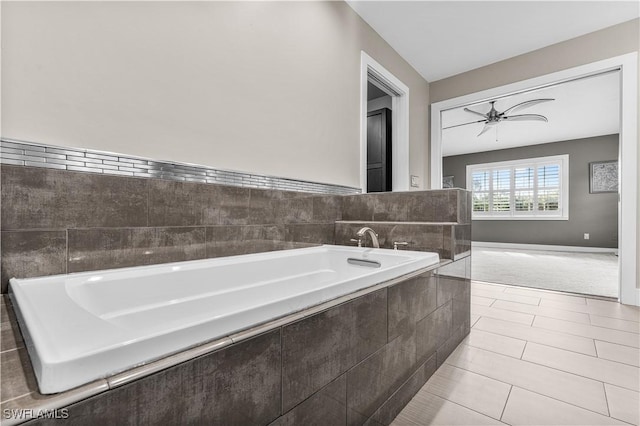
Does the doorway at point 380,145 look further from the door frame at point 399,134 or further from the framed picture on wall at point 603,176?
the framed picture on wall at point 603,176

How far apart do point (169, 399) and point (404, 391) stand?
98 cm

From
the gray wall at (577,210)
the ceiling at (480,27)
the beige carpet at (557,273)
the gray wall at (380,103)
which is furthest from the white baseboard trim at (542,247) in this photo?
the gray wall at (380,103)

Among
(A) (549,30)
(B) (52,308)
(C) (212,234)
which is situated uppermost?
(A) (549,30)

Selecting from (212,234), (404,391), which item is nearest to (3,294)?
(212,234)

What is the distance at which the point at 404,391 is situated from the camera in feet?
3.82

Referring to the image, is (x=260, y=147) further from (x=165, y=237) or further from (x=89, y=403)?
(x=89, y=403)

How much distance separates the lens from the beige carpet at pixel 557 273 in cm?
321

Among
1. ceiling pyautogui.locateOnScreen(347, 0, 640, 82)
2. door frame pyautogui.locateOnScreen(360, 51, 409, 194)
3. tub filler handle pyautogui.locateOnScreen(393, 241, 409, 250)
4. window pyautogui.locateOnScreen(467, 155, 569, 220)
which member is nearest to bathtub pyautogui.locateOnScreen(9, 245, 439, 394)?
tub filler handle pyautogui.locateOnScreen(393, 241, 409, 250)

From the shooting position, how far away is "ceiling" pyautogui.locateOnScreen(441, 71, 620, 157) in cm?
414

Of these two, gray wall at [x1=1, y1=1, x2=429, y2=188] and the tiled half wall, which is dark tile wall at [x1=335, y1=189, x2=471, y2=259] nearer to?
the tiled half wall

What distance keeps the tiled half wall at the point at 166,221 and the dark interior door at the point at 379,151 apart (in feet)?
4.01

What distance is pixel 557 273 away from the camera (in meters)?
3.99

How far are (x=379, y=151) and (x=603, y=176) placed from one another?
597 cm

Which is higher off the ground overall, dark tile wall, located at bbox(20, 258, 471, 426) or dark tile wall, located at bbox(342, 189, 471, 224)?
dark tile wall, located at bbox(342, 189, 471, 224)
